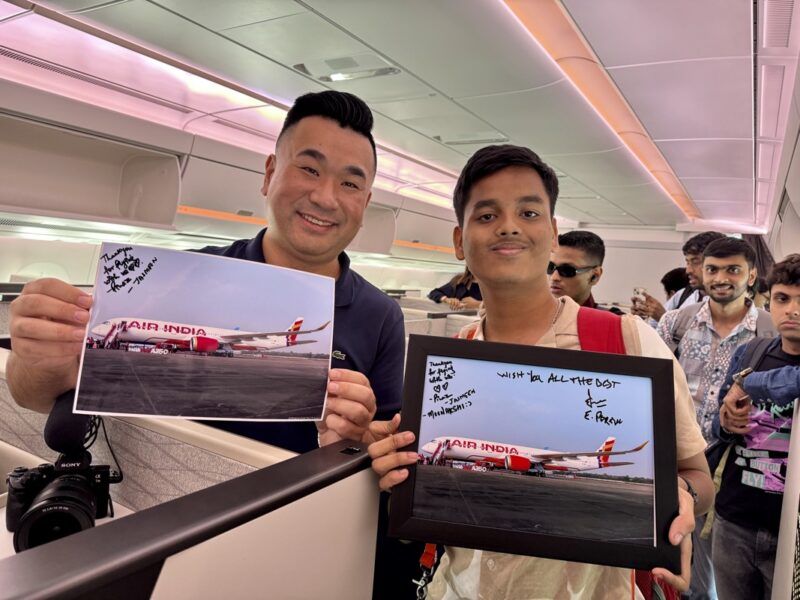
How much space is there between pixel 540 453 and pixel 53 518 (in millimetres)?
803

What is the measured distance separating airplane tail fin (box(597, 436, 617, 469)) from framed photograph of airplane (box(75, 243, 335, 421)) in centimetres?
47

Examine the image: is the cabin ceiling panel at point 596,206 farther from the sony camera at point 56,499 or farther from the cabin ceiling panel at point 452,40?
the sony camera at point 56,499

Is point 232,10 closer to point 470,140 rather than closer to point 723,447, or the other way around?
point 470,140

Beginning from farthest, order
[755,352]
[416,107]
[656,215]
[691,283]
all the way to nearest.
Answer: [656,215]
[691,283]
[416,107]
[755,352]

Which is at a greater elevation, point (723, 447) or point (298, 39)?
point (298, 39)

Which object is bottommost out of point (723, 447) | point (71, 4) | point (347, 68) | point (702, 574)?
point (702, 574)

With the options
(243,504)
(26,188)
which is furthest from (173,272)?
(26,188)

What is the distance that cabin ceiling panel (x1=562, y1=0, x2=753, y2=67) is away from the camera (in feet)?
7.70

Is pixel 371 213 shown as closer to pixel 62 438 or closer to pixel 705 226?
pixel 62 438

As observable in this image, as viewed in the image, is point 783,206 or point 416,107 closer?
point 416,107

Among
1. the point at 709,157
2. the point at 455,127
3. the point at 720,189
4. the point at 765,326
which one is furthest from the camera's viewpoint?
the point at 720,189

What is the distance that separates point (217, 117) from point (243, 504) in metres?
4.59

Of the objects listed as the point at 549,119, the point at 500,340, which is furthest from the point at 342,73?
the point at 500,340

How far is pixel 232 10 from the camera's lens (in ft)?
7.72
